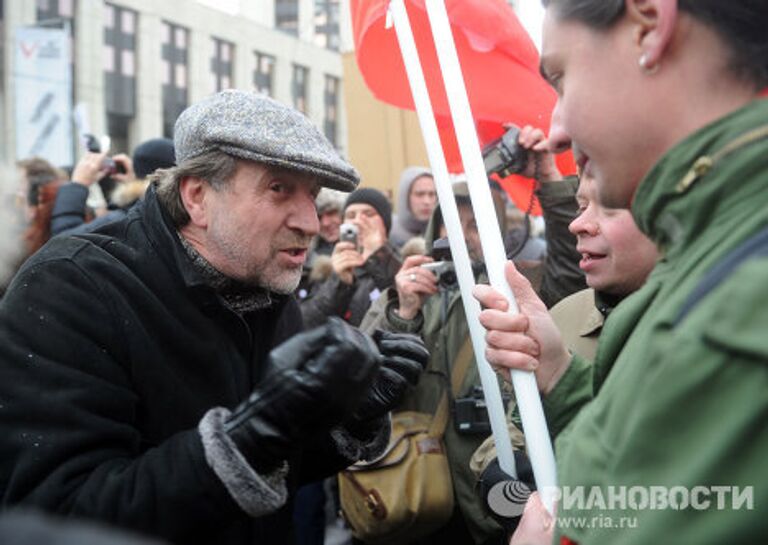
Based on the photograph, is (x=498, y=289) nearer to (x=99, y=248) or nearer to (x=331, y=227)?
(x=99, y=248)

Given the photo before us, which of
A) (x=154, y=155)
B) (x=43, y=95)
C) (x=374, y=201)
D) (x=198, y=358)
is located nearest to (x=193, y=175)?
(x=198, y=358)

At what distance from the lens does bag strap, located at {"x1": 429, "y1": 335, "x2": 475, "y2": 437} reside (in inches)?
116

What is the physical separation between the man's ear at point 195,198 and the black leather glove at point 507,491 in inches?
35.9

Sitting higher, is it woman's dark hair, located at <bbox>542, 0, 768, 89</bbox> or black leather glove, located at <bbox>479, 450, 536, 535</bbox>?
woman's dark hair, located at <bbox>542, 0, 768, 89</bbox>

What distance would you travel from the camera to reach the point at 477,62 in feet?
8.07

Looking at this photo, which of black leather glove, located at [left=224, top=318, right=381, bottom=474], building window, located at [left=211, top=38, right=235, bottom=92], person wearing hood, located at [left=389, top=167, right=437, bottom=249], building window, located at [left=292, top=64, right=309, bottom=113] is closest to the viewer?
black leather glove, located at [left=224, top=318, right=381, bottom=474]

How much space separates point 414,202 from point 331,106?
32.3 meters

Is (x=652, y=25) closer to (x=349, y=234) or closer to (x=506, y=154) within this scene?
(x=506, y=154)

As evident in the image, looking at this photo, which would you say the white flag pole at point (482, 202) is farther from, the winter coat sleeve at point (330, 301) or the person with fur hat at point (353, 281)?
the winter coat sleeve at point (330, 301)

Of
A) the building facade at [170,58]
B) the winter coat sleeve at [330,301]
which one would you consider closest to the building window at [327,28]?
the building facade at [170,58]

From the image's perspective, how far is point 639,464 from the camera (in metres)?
0.81

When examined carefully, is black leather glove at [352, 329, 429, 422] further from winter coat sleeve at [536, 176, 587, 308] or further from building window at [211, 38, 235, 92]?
building window at [211, 38, 235, 92]

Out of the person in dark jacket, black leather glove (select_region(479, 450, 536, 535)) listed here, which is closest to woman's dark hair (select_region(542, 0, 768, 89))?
black leather glove (select_region(479, 450, 536, 535))

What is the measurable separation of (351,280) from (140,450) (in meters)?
2.53
